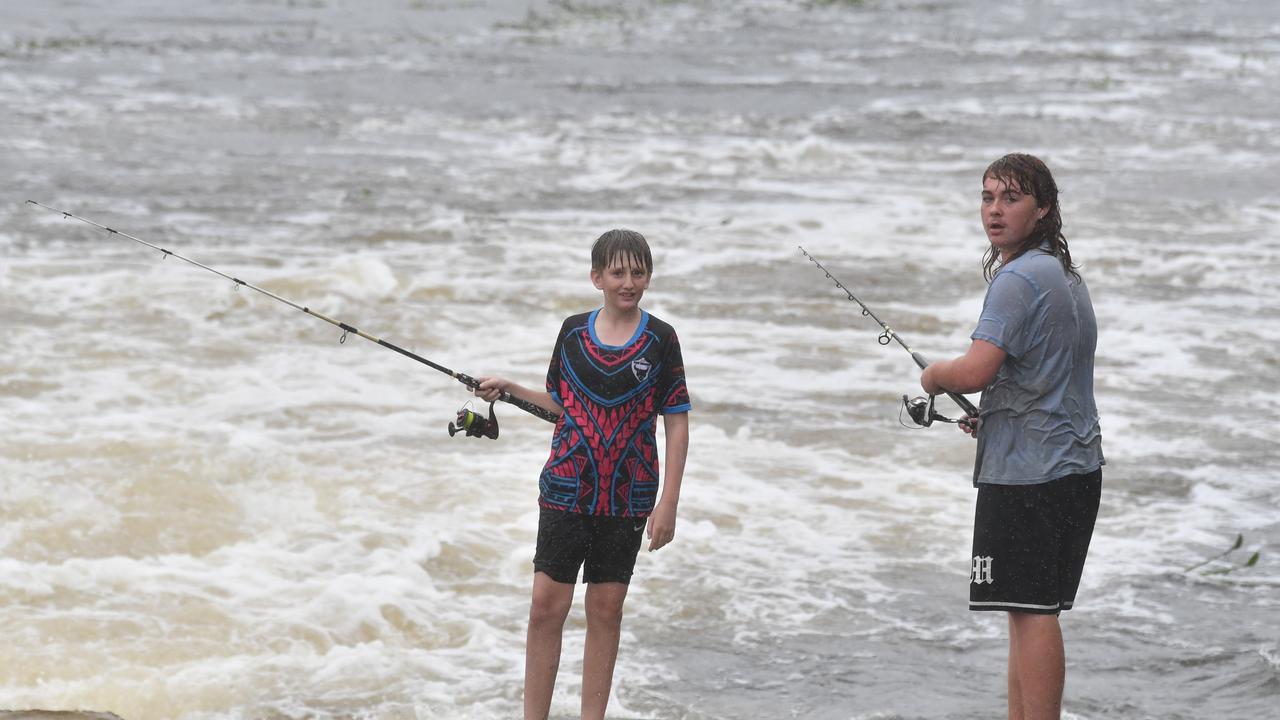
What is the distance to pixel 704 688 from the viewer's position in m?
5.67

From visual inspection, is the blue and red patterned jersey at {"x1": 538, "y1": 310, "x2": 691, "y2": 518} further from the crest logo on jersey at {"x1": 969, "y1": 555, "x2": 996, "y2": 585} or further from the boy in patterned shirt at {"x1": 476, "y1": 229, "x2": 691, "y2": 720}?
the crest logo on jersey at {"x1": 969, "y1": 555, "x2": 996, "y2": 585}

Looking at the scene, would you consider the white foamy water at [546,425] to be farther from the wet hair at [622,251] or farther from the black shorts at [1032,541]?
the wet hair at [622,251]

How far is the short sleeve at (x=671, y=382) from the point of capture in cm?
437

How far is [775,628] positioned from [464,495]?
219 cm

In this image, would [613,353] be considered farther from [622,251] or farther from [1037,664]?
[1037,664]

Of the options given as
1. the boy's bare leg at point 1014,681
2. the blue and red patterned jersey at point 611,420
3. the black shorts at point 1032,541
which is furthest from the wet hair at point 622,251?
the boy's bare leg at point 1014,681

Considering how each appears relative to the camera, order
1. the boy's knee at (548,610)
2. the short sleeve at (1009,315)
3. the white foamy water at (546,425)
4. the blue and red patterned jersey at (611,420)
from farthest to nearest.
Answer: the white foamy water at (546,425), the boy's knee at (548,610), the blue and red patterned jersey at (611,420), the short sleeve at (1009,315)

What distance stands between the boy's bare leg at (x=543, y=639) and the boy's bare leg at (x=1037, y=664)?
1.25 m

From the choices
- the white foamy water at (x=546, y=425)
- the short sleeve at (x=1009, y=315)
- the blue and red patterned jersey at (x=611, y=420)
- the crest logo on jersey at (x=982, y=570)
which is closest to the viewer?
the short sleeve at (x=1009, y=315)

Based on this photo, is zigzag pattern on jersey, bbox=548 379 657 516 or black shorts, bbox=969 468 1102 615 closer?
black shorts, bbox=969 468 1102 615

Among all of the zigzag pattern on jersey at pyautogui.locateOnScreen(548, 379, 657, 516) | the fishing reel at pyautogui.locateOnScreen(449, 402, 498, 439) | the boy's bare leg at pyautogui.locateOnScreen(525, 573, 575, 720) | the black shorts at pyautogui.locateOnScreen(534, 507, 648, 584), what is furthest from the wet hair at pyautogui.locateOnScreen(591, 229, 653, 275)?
the boy's bare leg at pyautogui.locateOnScreen(525, 573, 575, 720)

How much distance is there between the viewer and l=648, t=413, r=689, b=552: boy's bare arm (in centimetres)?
436

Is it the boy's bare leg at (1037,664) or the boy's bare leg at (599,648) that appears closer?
the boy's bare leg at (1037,664)

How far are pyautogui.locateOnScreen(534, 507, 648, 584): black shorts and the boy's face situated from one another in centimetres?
61
